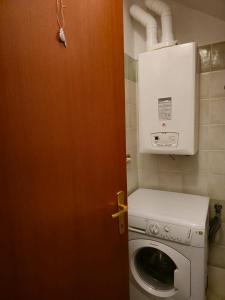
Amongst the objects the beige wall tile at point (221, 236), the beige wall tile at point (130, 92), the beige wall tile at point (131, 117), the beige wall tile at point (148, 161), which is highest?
Result: the beige wall tile at point (130, 92)

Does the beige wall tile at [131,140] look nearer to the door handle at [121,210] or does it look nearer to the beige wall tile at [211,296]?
the door handle at [121,210]

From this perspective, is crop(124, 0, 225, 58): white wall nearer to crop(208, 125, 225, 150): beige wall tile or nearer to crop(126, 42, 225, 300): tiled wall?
crop(126, 42, 225, 300): tiled wall

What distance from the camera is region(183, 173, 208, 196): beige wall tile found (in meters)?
1.64

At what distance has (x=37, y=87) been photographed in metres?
0.56

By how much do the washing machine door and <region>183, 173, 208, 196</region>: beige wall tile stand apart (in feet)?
1.90

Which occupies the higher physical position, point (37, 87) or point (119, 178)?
point (37, 87)

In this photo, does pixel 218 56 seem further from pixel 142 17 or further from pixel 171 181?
pixel 171 181

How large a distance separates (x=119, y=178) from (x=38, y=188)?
45 cm

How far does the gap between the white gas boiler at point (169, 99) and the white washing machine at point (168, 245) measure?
0.40 m

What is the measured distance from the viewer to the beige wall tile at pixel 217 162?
1552 mm

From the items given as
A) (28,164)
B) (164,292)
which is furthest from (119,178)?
(164,292)

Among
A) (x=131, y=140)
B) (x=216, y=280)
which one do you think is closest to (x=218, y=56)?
(x=131, y=140)

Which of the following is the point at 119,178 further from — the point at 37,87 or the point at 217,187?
the point at 217,187

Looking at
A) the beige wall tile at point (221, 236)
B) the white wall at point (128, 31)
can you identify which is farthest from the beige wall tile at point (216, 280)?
the white wall at point (128, 31)
